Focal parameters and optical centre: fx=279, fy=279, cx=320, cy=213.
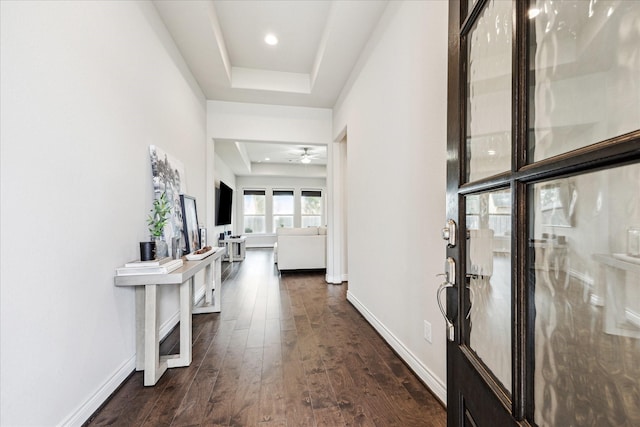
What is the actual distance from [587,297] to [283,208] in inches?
385

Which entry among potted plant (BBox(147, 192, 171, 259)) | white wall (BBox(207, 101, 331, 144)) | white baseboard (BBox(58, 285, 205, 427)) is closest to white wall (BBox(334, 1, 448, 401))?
white wall (BBox(207, 101, 331, 144))

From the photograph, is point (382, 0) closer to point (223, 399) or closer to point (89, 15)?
point (89, 15)

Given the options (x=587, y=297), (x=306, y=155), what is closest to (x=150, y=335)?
(x=587, y=297)

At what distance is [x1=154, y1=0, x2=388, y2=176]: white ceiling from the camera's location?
Result: 2.52 m

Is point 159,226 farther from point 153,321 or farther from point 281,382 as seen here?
point 281,382

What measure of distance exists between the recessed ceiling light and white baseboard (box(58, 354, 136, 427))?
3.24 metres

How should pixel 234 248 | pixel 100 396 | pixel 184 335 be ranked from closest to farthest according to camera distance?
pixel 100 396
pixel 184 335
pixel 234 248

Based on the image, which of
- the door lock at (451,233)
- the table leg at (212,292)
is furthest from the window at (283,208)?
the door lock at (451,233)

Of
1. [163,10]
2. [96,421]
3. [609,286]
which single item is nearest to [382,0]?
[163,10]

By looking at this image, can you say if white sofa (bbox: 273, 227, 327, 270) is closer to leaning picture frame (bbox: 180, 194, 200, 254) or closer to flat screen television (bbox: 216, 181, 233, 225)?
flat screen television (bbox: 216, 181, 233, 225)

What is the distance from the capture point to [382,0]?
7.59 ft

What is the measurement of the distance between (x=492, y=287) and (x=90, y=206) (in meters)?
1.92

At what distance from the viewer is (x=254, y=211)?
32.4ft

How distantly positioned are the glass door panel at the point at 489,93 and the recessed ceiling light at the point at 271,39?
9.21 feet
